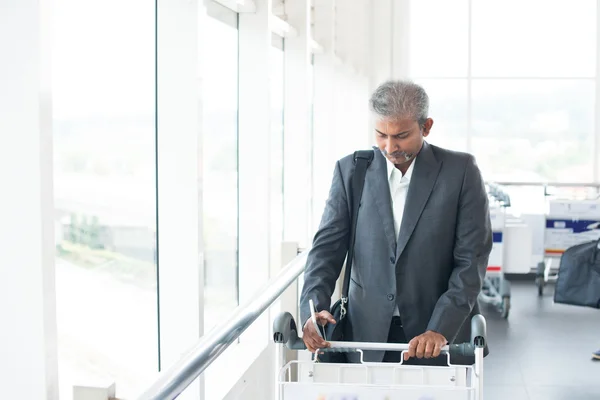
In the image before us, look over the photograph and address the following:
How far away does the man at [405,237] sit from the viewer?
269 centimetres

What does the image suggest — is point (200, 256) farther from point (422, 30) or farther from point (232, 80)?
point (422, 30)

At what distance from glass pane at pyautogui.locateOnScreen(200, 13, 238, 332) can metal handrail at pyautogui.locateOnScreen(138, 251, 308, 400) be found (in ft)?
8.49

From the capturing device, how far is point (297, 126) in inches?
255

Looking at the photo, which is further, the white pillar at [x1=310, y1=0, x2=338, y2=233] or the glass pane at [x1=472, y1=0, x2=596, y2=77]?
the glass pane at [x1=472, y1=0, x2=596, y2=77]

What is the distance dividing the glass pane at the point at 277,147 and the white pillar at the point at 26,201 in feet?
15.9

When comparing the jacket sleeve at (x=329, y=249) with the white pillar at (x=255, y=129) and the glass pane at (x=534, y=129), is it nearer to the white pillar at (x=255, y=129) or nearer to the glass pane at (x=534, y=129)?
the white pillar at (x=255, y=129)

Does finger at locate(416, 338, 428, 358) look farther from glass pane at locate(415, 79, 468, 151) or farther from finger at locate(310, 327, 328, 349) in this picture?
glass pane at locate(415, 79, 468, 151)

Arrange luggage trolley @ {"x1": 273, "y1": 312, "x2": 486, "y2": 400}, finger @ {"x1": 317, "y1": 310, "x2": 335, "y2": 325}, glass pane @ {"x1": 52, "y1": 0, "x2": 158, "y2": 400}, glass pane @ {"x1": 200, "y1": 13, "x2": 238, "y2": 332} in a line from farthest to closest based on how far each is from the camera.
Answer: glass pane @ {"x1": 200, "y1": 13, "x2": 238, "y2": 332}, glass pane @ {"x1": 52, "y1": 0, "x2": 158, "y2": 400}, finger @ {"x1": 317, "y1": 310, "x2": 335, "y2": 325}, luggage trolley @ {"x1": 273, "y1": 312, "x2": 486, "y2": 400}

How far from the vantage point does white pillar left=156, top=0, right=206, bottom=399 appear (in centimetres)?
371

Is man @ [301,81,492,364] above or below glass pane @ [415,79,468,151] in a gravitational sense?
below

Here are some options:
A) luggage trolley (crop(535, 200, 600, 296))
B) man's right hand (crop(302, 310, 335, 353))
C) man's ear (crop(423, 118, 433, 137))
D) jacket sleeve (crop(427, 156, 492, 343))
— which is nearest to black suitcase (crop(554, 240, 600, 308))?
luggage trolley (crop(535, 200, 600, 296))

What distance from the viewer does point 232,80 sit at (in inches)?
211

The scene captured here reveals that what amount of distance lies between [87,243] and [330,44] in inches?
190

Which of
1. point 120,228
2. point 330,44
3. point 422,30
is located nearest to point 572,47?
point 422,30
